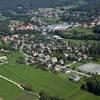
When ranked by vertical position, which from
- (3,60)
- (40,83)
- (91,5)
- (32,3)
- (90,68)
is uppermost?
(32,3)

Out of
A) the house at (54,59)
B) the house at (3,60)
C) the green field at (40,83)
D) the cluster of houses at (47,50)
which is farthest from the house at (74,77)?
the house at (3,60)

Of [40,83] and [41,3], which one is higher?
[41,3]

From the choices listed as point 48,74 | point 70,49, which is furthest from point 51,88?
point 70,49

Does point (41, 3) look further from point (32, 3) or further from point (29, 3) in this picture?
point (29, 3)

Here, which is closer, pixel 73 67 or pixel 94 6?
pixel 73 67

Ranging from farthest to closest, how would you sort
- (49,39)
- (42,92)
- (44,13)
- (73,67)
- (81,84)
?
1. (44,13)
2. (49,39)
3. (73,67)
4. (81,84)
5. (42,92)

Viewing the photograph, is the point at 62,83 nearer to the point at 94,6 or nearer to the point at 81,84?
the point at 81,84

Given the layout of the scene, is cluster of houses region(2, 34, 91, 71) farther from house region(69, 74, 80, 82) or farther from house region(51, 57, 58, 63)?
house region(69, 74, 80, 82)

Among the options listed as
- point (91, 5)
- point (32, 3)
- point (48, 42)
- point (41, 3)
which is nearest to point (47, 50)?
point (48, 42)
